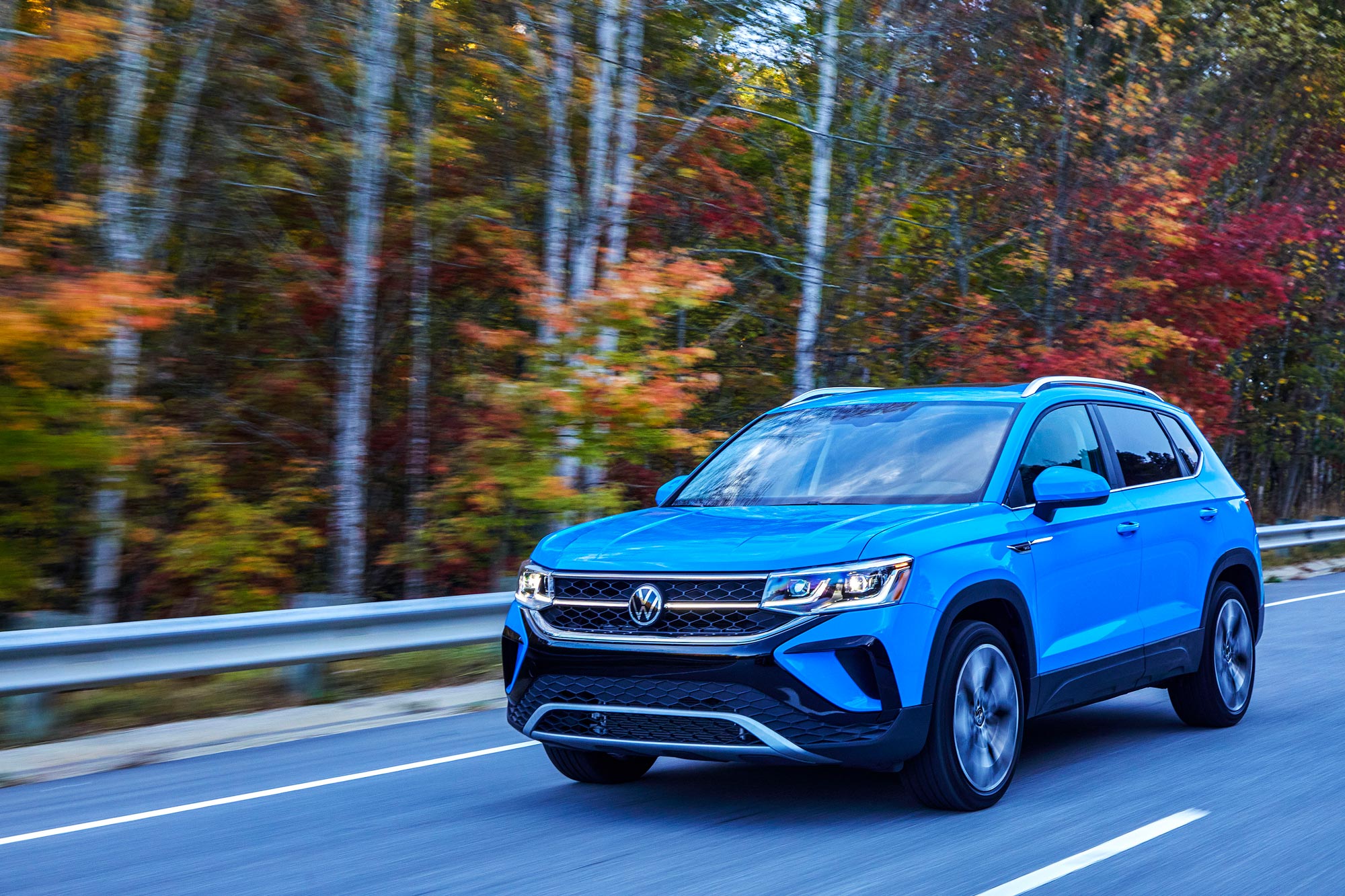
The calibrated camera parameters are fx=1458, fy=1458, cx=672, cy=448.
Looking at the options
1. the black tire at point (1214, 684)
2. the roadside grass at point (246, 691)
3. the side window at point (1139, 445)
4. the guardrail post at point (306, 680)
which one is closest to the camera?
the side window at point (1139, 445)

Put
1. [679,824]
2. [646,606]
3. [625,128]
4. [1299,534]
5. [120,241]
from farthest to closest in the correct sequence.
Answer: [1299,534], [625,128], [120,241], [679,824], [646,606]

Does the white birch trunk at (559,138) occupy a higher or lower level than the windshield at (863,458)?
higher

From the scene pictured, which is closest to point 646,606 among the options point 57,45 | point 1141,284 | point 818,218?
point 57,45

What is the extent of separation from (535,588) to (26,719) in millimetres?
3802

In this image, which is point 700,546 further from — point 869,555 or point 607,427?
point 607,427

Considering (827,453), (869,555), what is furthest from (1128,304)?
(869,555)

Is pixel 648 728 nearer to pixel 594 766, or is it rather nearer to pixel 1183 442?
pixel 594 766

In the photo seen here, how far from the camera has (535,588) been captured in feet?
20.2

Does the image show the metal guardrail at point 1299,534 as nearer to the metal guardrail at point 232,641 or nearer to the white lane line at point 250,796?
the metal guardrail at point 232,641

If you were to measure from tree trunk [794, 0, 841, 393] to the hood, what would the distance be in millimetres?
10749

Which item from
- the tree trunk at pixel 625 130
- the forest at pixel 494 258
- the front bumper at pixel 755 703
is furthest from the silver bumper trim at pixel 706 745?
the tree trunk at pixel 625 130

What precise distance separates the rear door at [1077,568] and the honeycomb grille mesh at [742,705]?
134 centimetres

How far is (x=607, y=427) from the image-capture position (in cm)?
1286

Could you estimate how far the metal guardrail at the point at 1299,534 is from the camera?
1866 centimetres
